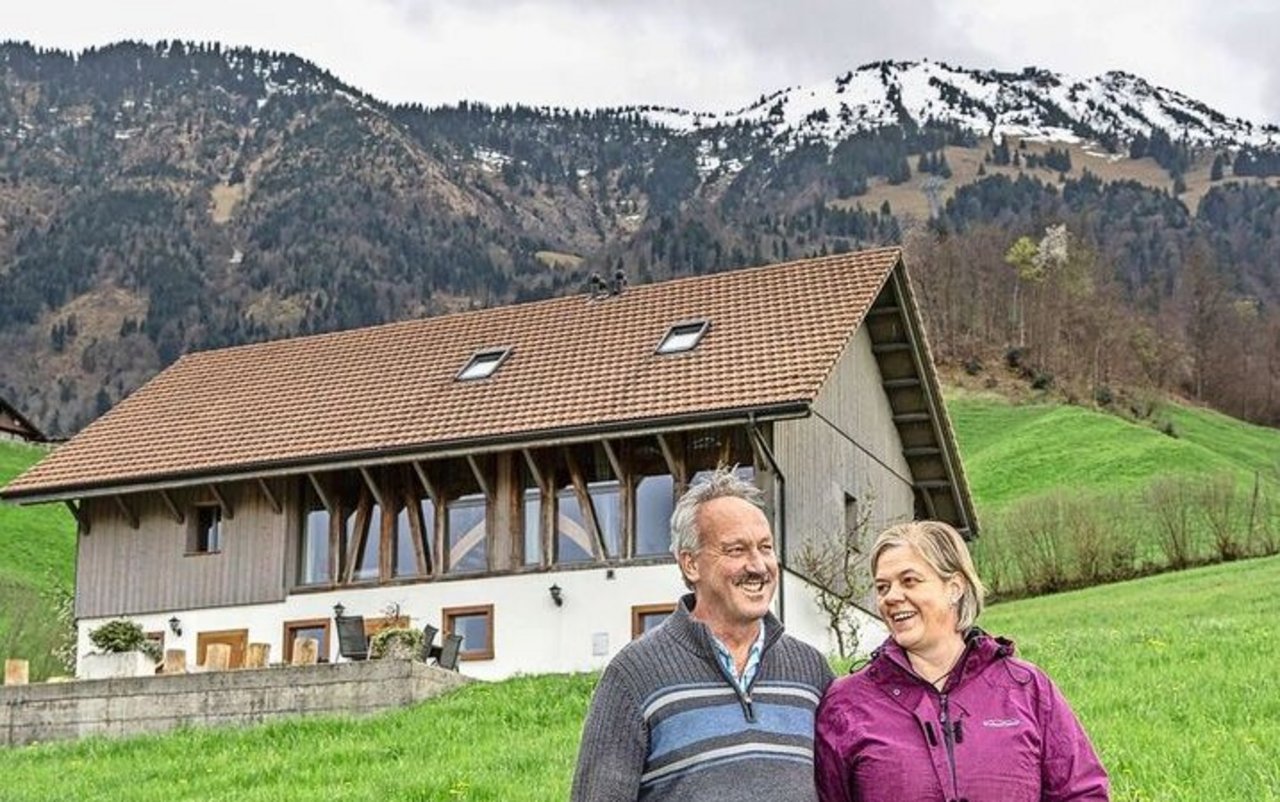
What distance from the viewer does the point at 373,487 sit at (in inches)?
1062

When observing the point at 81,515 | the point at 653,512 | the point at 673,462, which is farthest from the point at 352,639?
the point at 81,515

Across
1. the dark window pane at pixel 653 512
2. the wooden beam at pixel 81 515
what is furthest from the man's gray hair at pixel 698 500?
the wooden beam at pixel 81 515

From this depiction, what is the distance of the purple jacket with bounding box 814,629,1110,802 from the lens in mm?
5293

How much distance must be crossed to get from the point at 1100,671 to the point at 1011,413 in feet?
211

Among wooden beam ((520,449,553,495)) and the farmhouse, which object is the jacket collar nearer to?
the farmhouse

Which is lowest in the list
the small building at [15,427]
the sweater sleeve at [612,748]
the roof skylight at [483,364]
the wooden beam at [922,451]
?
the sweater sleeve at [612,748]

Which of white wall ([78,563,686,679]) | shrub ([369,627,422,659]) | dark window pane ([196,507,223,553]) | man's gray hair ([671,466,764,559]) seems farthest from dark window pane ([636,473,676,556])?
man's gray hair ([671,466,764,559])

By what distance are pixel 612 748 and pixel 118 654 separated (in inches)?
802

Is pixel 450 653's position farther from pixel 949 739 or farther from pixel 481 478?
pixel 949 739

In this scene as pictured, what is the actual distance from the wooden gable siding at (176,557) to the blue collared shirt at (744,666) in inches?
906

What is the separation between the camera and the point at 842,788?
5.45 metres

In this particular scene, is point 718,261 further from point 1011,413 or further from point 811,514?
point 811,514

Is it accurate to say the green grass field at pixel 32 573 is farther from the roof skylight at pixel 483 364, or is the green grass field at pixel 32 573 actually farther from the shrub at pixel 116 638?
the roof skylight at pixel 483 364

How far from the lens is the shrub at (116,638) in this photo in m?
24.4
